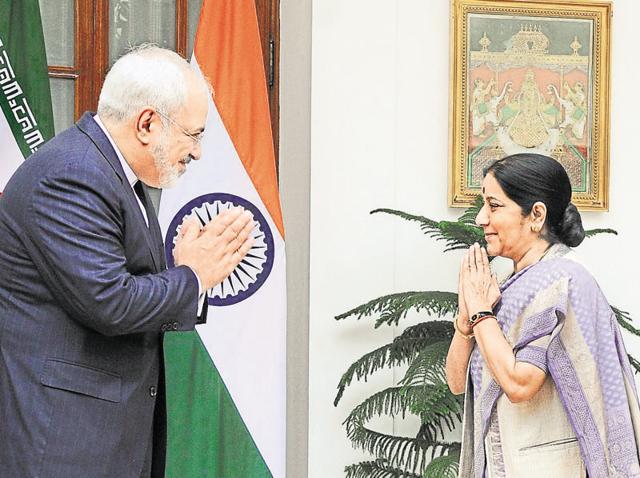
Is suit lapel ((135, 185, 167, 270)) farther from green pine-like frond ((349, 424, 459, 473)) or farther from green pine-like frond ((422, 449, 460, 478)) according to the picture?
green pine-like frond ((349, 424, 459, 473))

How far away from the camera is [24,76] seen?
148 inches

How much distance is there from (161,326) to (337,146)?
80.8 inches

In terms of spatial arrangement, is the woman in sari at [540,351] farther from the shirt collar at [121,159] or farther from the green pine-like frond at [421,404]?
the shirt collar at [121,159]

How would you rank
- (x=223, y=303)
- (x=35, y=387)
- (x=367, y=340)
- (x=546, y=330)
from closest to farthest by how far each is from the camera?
(x=35, y=387) → (x=546, y=330) → (x=223, y=303) → (x=367, y=340)

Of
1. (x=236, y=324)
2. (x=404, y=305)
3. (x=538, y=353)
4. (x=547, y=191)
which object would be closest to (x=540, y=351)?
(x=538, y=353)

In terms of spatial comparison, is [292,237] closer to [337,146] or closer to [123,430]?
[337,146]

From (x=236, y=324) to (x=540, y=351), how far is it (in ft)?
4.82

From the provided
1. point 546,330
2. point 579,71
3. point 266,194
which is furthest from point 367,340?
point 546,330

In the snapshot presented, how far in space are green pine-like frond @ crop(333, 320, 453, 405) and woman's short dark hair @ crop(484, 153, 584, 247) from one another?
1012 millimetres

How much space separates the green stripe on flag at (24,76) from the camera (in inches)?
147

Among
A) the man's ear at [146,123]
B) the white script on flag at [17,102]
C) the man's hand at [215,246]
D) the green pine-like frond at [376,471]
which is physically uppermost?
the white script on flag at [17,102]

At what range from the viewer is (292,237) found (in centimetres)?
421

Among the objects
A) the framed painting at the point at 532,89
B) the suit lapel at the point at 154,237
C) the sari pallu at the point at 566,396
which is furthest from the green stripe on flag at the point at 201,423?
the suit lapel at the point at 154,237

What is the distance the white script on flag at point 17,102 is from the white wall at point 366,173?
98 centimetres
